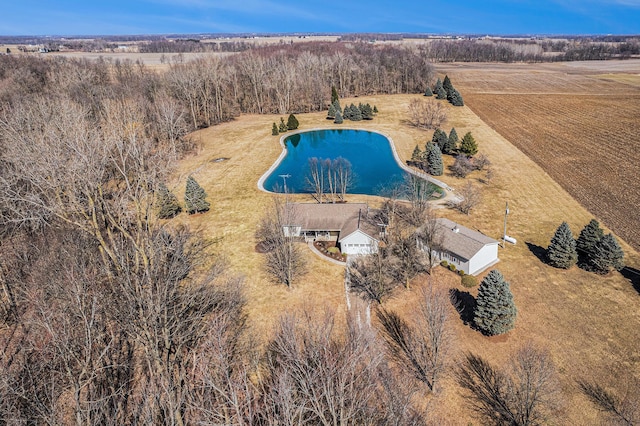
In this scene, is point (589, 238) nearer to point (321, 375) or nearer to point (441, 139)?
point (321, 375)

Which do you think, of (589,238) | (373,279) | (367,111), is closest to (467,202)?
(589,238)

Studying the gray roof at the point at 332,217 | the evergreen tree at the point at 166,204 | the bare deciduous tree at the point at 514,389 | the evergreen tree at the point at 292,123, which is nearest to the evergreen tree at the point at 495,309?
the bare deciduous tree at the point at 514,389

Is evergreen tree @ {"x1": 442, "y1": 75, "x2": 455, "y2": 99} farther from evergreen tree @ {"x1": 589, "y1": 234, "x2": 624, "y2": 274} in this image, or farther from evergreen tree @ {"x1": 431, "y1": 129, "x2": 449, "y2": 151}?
evergreen tree @ {"x1": 589, "y1": 234, "x2": 624, "y2": 274}

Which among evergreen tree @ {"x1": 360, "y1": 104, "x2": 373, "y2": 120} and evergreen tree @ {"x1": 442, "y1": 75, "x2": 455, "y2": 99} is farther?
evergreen tree @ {"x1": 442, "y1": 75, "x2": 455, "y2": 99}

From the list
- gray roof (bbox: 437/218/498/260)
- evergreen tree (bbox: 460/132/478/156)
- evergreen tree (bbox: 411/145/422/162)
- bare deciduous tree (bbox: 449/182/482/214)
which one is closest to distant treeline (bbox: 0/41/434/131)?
evergreen tree (bbox: 411/145/422/162)

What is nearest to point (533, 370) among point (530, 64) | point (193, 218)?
point (193, 218)

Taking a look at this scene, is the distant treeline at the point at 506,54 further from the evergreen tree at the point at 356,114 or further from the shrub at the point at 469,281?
the shrub at the point at 469,281
